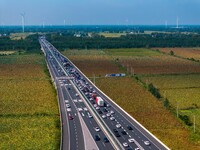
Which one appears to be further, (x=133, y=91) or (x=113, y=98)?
(x=133, y=91)

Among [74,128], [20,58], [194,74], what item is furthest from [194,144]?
[20,58]

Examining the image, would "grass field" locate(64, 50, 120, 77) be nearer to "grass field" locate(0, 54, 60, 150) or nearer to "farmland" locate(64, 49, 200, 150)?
"farmland" locate(64, 49, 200, 150)

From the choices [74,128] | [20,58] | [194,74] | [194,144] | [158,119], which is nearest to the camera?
[194,144]

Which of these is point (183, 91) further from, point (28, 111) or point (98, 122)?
point (28, 111)

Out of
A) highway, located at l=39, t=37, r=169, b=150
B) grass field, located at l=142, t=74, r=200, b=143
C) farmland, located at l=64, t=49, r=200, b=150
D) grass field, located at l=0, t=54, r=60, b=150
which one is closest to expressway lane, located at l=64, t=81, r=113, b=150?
highway, located at l=39, t=37, r=169, b=150

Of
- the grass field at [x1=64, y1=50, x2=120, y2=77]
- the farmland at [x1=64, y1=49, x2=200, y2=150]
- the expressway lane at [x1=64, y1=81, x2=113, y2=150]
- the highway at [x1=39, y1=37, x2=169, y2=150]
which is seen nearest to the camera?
the expressway lane at [x1=64, y1=81, x2=113, y2=150]

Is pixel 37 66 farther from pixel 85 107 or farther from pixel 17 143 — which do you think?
pixel 17 143

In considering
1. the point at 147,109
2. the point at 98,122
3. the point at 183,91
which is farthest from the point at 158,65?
the point at 98,122
